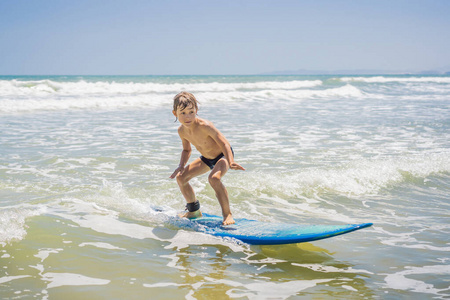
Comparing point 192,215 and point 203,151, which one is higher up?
point 203,151

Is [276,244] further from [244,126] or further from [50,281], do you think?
[244,126]

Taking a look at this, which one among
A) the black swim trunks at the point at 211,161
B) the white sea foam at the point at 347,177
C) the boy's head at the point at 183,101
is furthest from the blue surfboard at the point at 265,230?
the white sea foam at the point at 347,177

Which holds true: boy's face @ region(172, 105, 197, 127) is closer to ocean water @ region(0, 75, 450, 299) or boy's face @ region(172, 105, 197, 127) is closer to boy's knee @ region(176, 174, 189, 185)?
boy's knee @ region(176, 174, 189, 185)

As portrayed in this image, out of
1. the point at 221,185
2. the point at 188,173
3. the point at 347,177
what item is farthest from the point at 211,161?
the point at 347,177

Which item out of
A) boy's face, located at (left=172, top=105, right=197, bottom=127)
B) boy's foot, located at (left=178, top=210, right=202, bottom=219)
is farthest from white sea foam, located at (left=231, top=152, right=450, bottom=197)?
boy's face, located at (left=172, top=105, right=197, bottom=127)

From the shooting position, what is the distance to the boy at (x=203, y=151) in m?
4.18

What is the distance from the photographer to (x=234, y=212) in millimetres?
5066

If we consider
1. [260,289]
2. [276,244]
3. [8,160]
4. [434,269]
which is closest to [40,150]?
[8,160]

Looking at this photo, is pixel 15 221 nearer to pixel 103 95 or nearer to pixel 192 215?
pixel 192 215

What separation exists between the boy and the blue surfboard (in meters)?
0.14

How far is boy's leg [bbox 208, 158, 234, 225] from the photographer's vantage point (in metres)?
4.18

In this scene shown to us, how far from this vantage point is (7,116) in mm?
14031

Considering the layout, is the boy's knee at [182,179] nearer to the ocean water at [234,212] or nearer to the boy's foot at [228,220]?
the ocean water at [234,212]

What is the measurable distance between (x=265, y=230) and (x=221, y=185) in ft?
1.99
